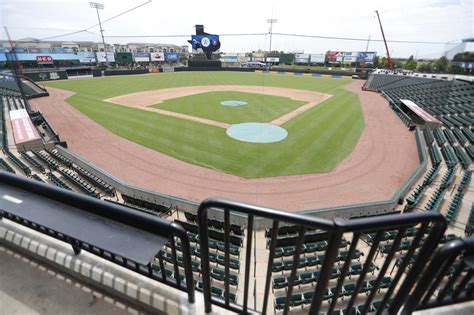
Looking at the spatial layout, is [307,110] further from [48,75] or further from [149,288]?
[48,75]

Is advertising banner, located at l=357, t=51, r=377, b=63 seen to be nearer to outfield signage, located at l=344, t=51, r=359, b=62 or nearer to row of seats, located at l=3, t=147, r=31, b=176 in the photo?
outfield signage, located at l=344, t=51, r=359, b=62

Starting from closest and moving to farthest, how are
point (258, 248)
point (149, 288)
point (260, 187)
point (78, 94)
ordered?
point (149, 288), point (258, 248), point (260, 187), point (78, 94)

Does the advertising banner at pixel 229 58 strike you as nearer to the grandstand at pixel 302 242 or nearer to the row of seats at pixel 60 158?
the grandstand at pixel 302 242

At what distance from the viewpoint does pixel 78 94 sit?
129 ft

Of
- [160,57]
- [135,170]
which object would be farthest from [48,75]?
[135,170]

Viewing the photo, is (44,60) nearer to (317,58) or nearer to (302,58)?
(302,58)

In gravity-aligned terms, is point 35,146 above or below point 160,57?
below

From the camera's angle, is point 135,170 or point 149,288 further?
point 135,170

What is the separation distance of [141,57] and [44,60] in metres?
28.6

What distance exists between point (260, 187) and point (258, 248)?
4.84 meters

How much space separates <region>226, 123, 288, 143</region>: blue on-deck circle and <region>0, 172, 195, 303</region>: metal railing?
17.8 metres

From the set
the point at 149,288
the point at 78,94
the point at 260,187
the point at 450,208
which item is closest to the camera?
the point at 149,288

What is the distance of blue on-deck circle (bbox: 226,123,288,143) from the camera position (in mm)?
20641

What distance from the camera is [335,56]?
8788 cm
